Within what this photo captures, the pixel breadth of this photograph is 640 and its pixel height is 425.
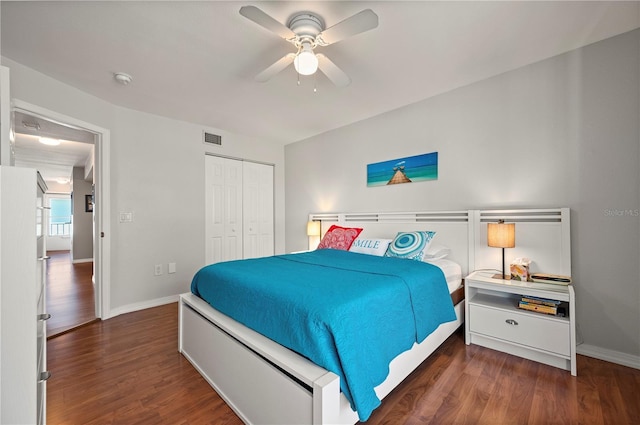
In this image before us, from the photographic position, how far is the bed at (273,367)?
1.19 metres

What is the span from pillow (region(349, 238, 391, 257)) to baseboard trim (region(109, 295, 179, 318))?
8.22ft

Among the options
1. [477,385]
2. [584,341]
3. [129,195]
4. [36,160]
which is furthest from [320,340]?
[36,160]

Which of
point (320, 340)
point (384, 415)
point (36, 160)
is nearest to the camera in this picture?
point (320, 340)

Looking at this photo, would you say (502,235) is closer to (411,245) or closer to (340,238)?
(411,245)

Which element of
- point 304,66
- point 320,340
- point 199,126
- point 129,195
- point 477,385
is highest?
point 199,126

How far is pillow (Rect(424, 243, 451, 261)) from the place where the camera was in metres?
2.78

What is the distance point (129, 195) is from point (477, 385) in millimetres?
Result: 3911

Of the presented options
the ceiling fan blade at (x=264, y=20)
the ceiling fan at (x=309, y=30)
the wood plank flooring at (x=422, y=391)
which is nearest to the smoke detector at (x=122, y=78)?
the ceiling fan at (x=309, y=30)

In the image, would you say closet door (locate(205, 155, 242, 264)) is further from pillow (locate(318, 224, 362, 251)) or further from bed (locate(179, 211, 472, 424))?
bed (locate(179, 211, 472, 424))

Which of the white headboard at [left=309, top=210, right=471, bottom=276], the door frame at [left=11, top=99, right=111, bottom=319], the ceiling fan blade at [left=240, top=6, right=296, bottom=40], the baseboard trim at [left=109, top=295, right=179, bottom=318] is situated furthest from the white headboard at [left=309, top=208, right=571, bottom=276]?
the door frame at [left=11, top=99, right=111, bottom=319]

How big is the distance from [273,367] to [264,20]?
194cm

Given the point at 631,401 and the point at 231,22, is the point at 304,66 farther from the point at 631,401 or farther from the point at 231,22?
the point at 631,401

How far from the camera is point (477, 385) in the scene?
5.91 ft

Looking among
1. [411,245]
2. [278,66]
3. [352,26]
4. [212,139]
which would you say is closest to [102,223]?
[212,139]
